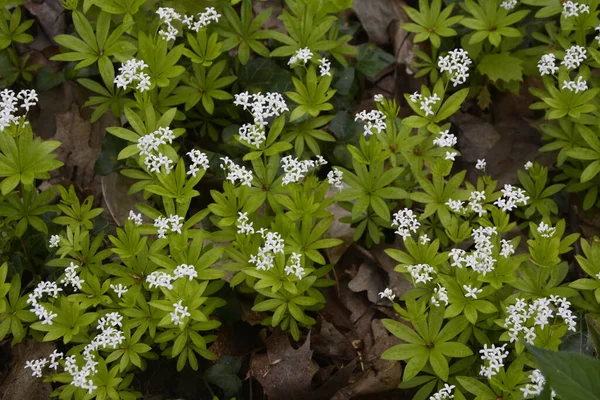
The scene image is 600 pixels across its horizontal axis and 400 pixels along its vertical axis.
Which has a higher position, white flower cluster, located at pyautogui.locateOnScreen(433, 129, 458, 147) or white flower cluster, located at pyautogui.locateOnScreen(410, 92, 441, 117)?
white flower cluster, located at pyautogui.locateOnScreen(410, 92, 441, 117)

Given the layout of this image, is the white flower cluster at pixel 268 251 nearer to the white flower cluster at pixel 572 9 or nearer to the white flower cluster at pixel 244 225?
the white flower cluster at pixel 244 225

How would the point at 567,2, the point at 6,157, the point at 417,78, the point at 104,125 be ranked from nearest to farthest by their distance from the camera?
the point at 6,157
the point at 567,2
the point at 104,125
the point at 417,78

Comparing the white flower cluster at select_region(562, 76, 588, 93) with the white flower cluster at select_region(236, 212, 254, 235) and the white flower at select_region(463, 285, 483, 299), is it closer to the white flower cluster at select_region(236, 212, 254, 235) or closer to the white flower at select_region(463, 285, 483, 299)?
the white flower at select_region(463, 285, 483, 299)

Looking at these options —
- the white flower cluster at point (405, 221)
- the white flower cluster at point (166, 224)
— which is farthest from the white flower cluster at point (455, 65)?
the white flower cluster at point (166, 224)

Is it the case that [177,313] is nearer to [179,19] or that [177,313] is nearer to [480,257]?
[480,257]

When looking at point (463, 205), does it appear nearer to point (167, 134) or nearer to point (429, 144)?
point (429, 144)

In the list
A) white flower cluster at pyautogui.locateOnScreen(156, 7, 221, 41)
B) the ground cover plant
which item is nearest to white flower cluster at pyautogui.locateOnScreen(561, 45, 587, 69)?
the ground cover plant

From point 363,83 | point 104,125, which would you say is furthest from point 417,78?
point 104,125
